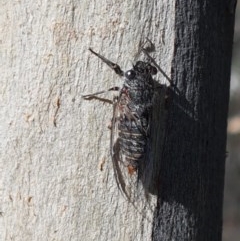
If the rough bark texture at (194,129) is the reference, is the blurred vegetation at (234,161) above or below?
above

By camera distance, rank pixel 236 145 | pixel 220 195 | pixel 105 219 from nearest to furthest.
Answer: pixel 105 219 < pixel 220 195 < pixel 236 145

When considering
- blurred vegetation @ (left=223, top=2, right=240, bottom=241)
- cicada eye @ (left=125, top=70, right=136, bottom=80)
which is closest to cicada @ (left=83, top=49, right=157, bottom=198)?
cicada eye @ (left=125, top=70, right=136, bottom=80)

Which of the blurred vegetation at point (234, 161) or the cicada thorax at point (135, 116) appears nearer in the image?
the cicada thorax at point (135, 116)

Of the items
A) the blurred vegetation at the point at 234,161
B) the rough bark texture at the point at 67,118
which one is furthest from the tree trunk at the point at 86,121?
the blurred vegetation at the point at 234,161

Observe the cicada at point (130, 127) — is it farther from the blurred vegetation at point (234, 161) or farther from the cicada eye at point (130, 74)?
the blurred vegetation at point (234, 161)

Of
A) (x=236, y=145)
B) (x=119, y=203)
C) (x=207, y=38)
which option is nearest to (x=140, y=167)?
(x=119, y=203)

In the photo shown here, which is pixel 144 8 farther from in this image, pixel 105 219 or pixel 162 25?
pixel 105 219

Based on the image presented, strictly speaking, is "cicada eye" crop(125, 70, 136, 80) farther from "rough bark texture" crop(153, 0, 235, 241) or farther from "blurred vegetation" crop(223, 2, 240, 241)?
"blurred vegetation" crop(223, 2, 240, 241)
